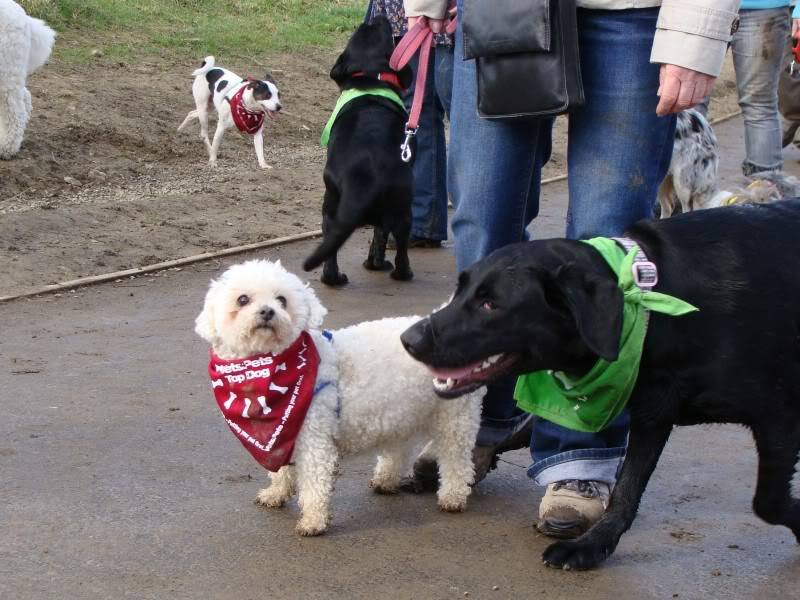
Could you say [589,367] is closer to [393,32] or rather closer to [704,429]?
[704,429]

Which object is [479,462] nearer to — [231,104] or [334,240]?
[334,240]

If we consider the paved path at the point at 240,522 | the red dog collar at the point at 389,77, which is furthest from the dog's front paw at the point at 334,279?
the paved path at the point at 240,522

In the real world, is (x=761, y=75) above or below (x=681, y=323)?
above

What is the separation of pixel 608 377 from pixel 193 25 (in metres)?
11.9

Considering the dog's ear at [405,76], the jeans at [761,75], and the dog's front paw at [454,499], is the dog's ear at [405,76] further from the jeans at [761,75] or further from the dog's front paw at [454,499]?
the dog's front paw at [454,499]

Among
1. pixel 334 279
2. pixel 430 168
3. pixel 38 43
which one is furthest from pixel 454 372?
pixel 38 43

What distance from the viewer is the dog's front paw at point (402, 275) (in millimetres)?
7008

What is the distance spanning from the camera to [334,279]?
6.84 m

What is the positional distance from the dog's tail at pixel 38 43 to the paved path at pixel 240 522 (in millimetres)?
4706

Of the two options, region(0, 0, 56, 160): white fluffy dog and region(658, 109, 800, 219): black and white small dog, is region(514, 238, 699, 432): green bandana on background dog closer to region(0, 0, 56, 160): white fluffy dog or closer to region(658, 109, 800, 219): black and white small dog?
region(658, 109, 800, 219): black and white small dog

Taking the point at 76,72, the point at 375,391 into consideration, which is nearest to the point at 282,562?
the point at 375,391

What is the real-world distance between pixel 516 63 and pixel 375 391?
114cm

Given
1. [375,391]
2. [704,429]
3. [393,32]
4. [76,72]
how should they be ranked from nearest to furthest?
1. [375,391]
2. [704,429]
3. [393,32]
4. [76,72]

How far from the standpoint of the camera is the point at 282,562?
3447 millimetres
